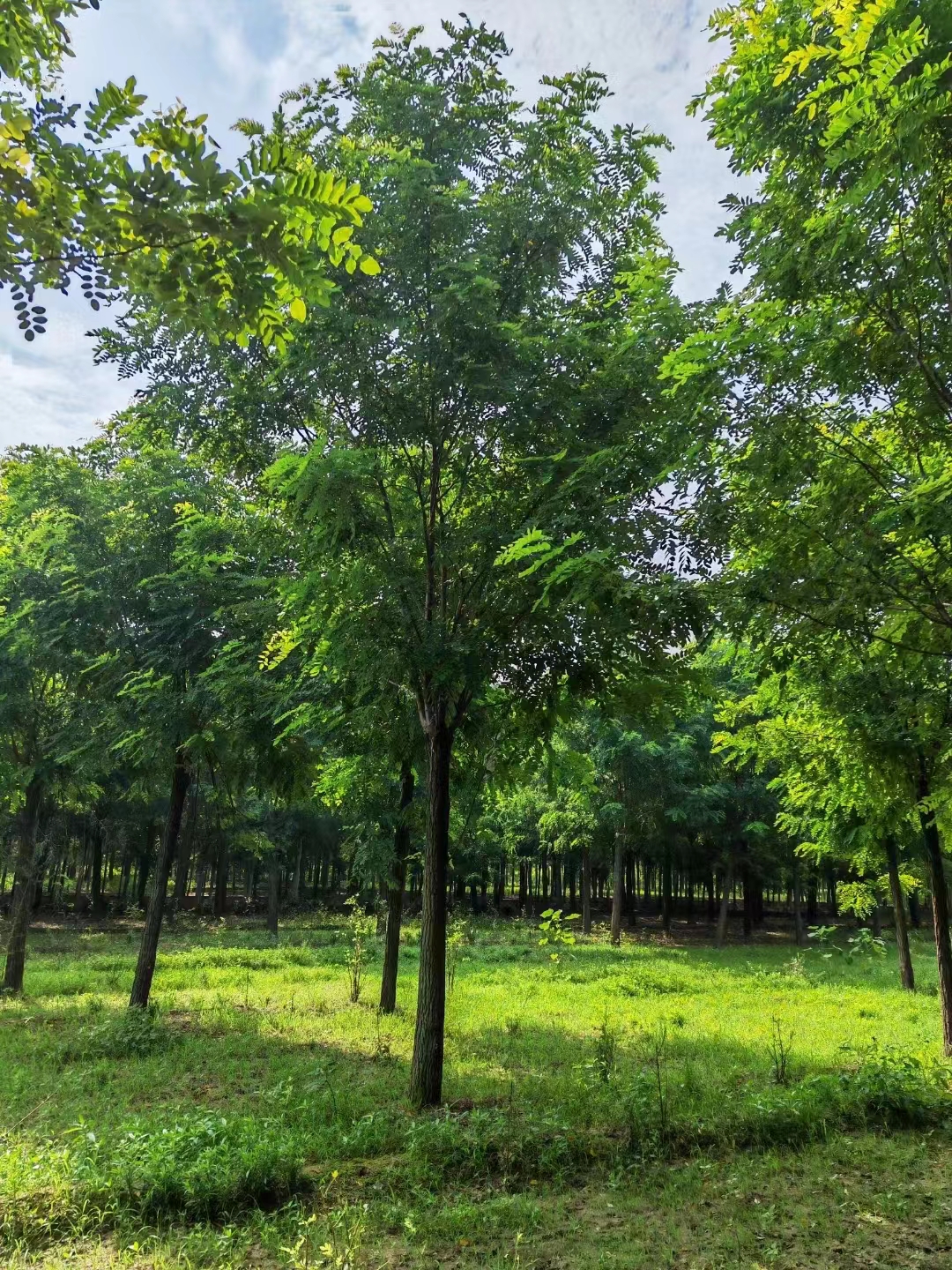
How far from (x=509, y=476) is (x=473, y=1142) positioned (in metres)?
5.44

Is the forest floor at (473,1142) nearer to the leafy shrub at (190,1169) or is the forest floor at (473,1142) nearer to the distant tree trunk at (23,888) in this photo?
the leafy shrub at (190,1169)

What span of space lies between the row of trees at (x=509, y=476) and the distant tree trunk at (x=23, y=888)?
3.72 feet

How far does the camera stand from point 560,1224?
4.67 meters

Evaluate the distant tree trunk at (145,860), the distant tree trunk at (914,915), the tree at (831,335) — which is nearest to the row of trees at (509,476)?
the tree at (831,335)

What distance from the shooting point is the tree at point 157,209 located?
2238 millimetres

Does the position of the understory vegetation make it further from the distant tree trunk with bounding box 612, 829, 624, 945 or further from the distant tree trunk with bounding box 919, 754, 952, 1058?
the distant tree trunk with bounding box 612, 829, 624, 945

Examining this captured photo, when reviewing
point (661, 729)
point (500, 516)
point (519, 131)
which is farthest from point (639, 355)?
point (661, 729)

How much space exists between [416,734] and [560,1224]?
14.5ft

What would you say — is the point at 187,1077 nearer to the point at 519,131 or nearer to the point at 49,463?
the point at 49,463

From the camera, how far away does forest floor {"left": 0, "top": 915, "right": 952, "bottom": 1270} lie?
4.36 meters

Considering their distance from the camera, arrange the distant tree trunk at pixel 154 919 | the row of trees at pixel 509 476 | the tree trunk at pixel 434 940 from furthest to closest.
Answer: the distant tree trunk at pixel 154 919
the tree trunk at pixel 434 940
the row of trees at pixel 509 476

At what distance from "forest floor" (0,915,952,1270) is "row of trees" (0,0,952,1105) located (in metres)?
1.26

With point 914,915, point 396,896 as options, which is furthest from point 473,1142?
point 914,915

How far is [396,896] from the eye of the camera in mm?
11344
